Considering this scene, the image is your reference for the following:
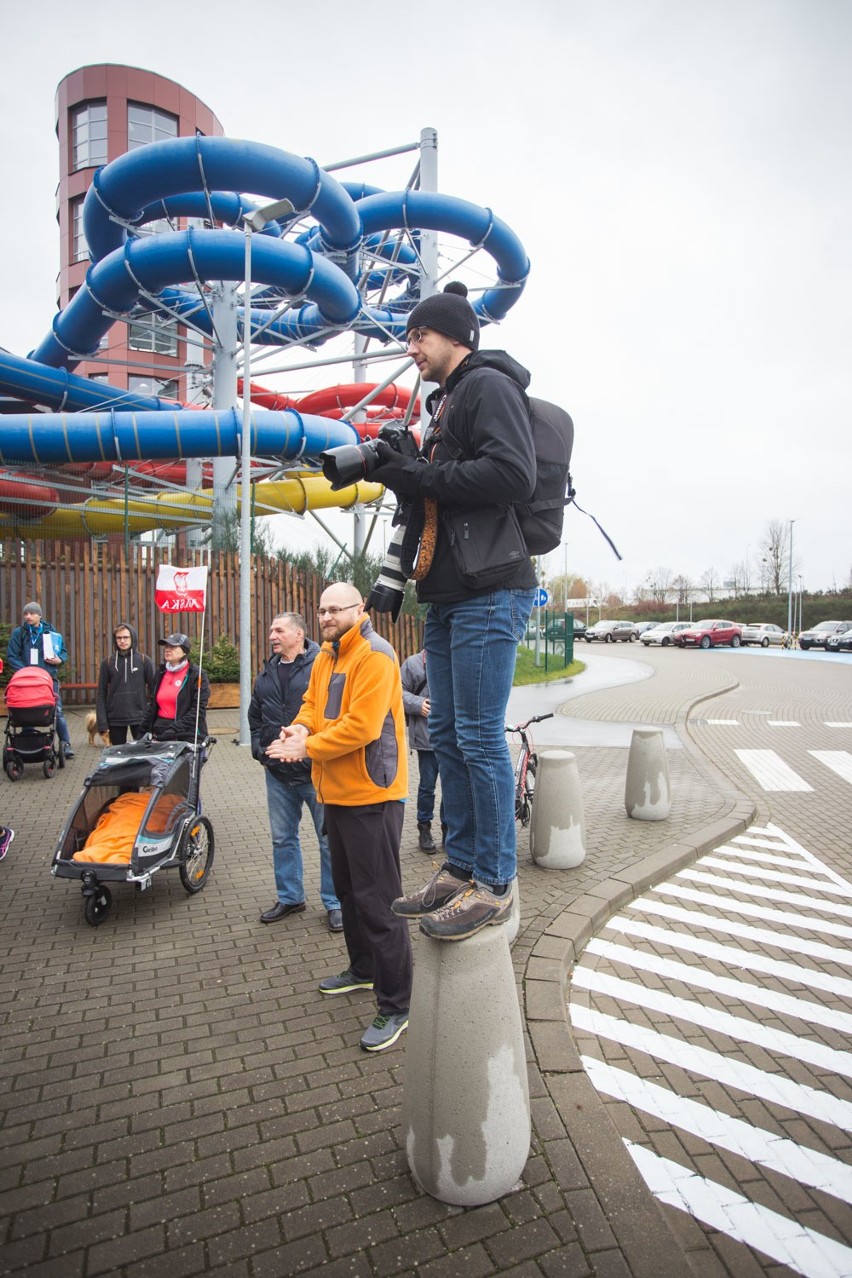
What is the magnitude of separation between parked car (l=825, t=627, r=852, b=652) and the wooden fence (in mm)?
37703

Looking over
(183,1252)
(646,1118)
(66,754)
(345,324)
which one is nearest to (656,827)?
(646,1118)

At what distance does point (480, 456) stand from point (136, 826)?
3.97 meters

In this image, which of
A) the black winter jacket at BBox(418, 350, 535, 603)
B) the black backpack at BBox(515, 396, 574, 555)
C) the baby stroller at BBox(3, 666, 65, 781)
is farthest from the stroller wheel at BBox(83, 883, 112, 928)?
the baby stroller at BBox(3, 666, 65, 781)

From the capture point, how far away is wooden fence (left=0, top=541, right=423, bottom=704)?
1412 cm

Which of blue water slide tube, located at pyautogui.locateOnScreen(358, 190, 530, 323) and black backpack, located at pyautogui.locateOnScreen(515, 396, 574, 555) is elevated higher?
blue water slide tube, located at pyautogui.locateOnScreen(358, 190, 530, 323)

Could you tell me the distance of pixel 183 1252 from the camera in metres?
2.26

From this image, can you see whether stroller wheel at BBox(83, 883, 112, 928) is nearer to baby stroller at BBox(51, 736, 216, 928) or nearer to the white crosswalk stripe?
baby stroller at BBox(51, 736, 216, 928)

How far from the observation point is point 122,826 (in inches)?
204

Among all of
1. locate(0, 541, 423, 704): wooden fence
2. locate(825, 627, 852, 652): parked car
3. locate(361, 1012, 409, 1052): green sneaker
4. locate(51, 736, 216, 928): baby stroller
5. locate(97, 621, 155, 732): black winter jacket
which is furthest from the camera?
locate(825, 627, 852, 652): parked car

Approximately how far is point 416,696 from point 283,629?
1.93 metres

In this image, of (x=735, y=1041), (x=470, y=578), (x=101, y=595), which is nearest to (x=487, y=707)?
(x=470, y=578)

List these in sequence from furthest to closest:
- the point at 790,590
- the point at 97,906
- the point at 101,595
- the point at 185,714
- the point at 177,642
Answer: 1. the point at 790,590
2. the point at 101,595
3. the point at 177,642
4. the point at 185,714
5. the point at 97,906

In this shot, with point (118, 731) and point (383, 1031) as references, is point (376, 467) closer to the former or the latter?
point (383, 1031)

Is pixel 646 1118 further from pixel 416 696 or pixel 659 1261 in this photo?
pixel 416 696
